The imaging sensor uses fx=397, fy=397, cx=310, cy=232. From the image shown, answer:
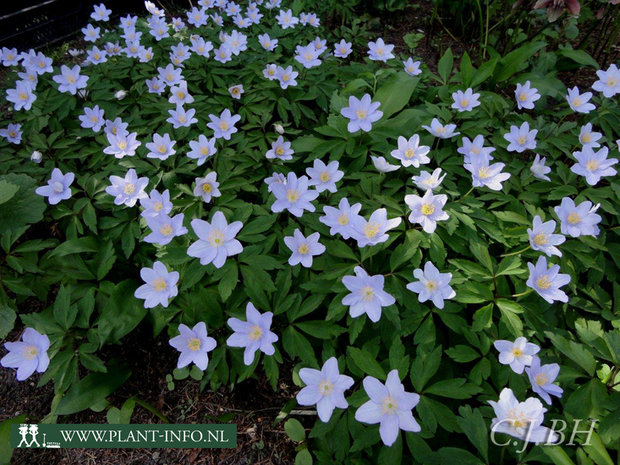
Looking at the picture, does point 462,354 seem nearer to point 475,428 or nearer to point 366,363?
point 475,428

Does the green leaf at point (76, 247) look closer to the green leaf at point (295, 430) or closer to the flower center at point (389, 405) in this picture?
the green leaf at point (295, 430)

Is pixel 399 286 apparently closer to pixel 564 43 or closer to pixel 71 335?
pixel 71 335

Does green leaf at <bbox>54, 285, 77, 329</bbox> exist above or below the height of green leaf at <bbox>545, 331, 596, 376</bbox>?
above

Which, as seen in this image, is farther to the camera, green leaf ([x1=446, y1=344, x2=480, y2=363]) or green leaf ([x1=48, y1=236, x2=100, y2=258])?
green leaf ([x1=48, y1=236, x2=100, y2=258])

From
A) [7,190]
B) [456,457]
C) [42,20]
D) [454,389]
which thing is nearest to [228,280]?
[454,389]

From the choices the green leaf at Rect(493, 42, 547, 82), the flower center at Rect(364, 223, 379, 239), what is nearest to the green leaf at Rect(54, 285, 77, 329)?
the flower center at Rect(364, 223, 379, 239)

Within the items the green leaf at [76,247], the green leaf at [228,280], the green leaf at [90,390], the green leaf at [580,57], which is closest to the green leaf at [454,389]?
the green leaf at [228,280]

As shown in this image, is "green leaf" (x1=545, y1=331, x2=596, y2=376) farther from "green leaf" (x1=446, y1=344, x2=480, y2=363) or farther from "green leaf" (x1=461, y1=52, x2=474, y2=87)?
"green leaf" (x1=461, y1=52, x2=474, y2=87)

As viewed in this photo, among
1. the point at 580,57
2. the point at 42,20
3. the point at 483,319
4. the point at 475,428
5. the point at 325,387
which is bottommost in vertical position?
the point at 475,428
